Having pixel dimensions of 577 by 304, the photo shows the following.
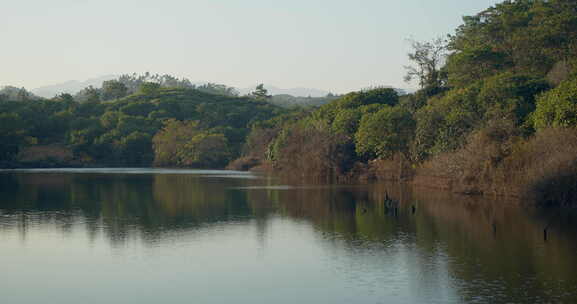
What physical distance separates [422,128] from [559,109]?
804 inches

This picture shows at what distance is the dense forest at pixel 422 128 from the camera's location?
5191 centimetres

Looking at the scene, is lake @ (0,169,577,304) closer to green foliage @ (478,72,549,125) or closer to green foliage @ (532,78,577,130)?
green foliage @ (532,78,577,130)

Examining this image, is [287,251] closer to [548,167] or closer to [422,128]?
[548,167]

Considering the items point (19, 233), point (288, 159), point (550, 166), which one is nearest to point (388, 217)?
point (550, 166)

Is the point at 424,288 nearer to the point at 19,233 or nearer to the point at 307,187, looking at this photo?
the point at 19,233

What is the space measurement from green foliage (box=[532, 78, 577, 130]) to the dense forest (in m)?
0.11

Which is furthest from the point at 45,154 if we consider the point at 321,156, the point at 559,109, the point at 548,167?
the point at 548,167

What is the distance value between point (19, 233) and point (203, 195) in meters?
25.1

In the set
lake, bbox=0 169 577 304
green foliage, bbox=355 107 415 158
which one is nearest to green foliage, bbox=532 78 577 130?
lake, bbox=0 169 577 304

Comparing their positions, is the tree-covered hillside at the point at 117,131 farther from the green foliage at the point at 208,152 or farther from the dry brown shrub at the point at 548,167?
the dry brown shrub at the point at 548,167

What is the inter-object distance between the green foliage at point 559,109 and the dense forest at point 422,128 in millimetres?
105

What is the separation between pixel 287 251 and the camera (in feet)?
102

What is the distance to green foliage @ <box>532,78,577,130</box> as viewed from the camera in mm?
51009

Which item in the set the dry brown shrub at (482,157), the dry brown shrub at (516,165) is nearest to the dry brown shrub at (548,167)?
the dry brown shrub at (516,165)
